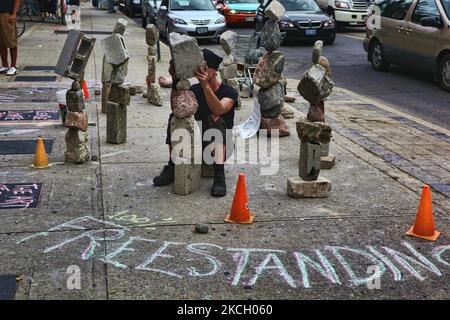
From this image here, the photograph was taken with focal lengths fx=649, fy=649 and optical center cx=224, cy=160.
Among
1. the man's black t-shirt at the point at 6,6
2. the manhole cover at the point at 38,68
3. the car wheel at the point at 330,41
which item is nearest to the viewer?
the man's black t-shirt at the point at 6,6

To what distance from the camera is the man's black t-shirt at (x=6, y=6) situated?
1195 centimetres

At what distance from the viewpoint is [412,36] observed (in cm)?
1346

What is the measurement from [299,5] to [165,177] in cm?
1531

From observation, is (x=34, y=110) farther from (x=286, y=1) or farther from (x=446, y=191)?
(x=286, y=1)

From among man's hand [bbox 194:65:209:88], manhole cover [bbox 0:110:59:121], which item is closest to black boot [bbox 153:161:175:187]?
man's hand [bbox 194:65:209:88]

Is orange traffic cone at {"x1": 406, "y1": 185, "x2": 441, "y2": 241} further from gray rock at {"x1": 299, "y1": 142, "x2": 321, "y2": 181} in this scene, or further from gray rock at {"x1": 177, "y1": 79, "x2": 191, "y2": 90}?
gray rock at {"x1": 177, "y1": 79, "x2": 191, "y2": 90}

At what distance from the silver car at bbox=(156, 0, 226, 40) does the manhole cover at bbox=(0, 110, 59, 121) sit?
10.4 m

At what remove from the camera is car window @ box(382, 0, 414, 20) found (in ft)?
45.6

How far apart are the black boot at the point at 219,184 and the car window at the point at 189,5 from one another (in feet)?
50.2

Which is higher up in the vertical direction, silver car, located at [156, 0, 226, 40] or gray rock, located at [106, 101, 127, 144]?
silver car, located at [156, 0, 226, 40]

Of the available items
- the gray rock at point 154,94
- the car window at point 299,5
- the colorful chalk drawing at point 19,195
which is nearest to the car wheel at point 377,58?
the car window at point 299,5

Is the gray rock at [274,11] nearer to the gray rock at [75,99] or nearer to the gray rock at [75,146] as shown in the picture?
the gray rock at [75,99]

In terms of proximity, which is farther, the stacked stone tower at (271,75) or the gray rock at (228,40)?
the gray rock at (228,40)

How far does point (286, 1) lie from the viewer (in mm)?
20594
